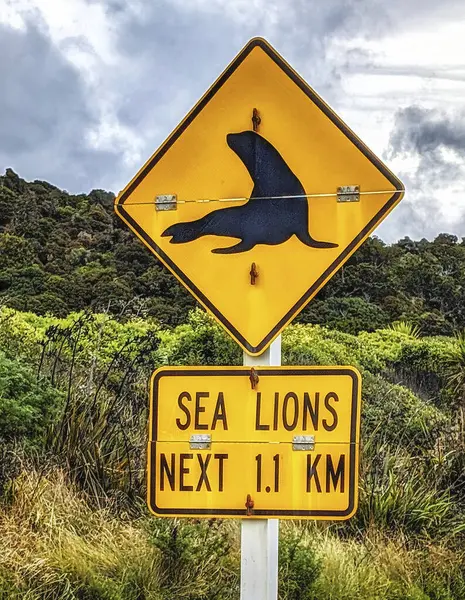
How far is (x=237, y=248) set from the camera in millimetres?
3312

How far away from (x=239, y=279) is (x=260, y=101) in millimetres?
632

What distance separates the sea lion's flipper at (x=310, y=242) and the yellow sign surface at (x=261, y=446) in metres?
0.40

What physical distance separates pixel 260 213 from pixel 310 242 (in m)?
0.20

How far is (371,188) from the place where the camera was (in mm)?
3232

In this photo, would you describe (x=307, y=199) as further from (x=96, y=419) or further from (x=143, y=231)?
(x=96, y=419)

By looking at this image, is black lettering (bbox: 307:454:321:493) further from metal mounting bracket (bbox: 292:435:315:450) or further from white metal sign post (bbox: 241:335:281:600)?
white metal sign post (bbox: 241:335:281:600)

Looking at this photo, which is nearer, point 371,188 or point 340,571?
point 371,188

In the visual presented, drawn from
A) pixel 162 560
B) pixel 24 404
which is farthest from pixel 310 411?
pixel 24 404

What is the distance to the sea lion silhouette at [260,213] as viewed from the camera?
328 centimetres

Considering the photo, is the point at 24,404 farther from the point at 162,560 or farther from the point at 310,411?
the point at 310,411

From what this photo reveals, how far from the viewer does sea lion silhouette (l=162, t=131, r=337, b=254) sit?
3279mm

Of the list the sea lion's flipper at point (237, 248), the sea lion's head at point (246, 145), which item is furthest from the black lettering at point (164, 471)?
the sea lion's head at point (246, 145)

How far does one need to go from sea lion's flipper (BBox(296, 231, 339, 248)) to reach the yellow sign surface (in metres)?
0.40

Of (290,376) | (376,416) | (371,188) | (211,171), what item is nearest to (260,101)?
(211,171)
